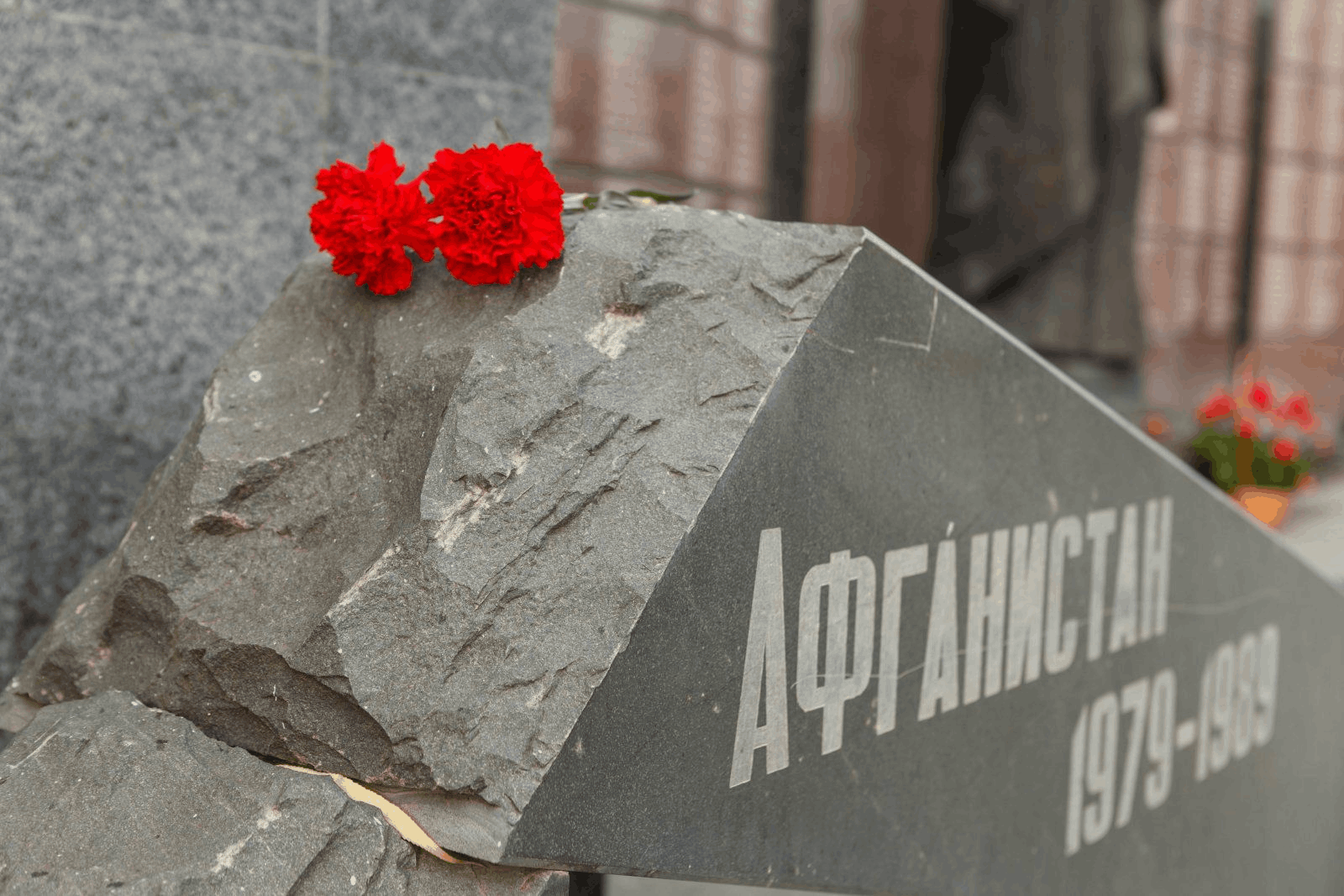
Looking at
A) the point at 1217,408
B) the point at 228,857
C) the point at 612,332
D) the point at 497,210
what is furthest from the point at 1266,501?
the point at 228,857

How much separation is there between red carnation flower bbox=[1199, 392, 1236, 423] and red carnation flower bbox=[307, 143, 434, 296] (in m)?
5.37

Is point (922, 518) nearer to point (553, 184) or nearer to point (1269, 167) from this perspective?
point (553, 184)

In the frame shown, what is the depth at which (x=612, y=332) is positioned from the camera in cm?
150

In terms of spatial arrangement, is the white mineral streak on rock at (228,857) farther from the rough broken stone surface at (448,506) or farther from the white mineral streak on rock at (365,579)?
the white mineral streak on rock at (365,579)

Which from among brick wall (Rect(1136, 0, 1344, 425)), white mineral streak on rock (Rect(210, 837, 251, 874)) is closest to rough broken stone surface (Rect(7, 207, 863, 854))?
white mineral streak on rock (Rect(210, 837, 251, 874))

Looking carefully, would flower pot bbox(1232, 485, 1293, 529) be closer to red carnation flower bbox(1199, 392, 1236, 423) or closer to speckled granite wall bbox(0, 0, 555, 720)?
red carnation flower bbox(1199, 392, 1236, 423)

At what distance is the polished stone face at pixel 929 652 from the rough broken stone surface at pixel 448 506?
0.18 ft

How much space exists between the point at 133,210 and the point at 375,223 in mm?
697

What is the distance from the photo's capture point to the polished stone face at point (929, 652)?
1421mm

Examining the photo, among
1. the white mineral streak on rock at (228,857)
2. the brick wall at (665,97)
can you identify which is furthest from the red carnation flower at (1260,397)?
the white mineral streak on rock at (228,857)

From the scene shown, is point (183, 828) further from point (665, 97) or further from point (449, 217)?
point (665, 97)

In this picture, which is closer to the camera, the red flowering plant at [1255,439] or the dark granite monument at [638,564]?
Result: the dark granite monument at [638,564]

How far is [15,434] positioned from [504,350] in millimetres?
994

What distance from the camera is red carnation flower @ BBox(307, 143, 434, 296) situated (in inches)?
61.7
